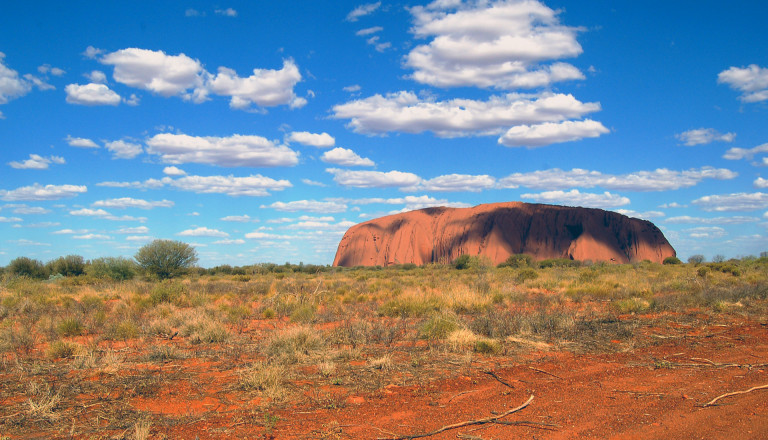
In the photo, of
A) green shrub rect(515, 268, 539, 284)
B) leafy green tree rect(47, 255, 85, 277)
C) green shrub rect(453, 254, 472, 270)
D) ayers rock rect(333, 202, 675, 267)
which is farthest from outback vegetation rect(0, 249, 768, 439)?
ayers rock rect(333, 202, 675, 267)

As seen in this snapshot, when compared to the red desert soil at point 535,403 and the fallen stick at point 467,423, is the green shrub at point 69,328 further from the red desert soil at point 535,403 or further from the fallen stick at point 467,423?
the fallen stick at point 467,423

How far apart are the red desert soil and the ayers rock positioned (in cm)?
5909

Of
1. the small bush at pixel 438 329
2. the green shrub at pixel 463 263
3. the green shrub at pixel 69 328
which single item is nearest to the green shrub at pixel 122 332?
the green shrub at pixel 69 328

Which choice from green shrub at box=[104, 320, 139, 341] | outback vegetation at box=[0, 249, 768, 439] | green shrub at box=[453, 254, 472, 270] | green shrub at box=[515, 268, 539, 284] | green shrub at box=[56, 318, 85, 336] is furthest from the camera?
green shrub at box=[453, 254, 472, 270]

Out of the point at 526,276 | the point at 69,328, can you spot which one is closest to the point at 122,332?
the point at 69,328

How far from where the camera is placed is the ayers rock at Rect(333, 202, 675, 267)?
72.4 m

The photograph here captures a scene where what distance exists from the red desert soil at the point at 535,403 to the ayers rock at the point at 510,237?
194 ft

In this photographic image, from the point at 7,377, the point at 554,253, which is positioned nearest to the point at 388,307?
the point at 7,377

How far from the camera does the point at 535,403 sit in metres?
5.73

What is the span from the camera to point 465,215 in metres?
83.9

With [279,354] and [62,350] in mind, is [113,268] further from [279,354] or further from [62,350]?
[279,354]

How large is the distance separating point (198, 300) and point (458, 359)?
38.3 feet

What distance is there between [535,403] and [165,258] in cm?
3267

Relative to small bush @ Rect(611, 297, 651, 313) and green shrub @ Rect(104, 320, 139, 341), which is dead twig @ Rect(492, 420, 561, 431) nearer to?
green shrub @ Rect(104, 320, 139, 341)
